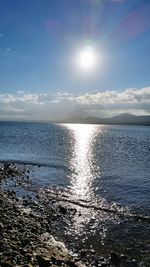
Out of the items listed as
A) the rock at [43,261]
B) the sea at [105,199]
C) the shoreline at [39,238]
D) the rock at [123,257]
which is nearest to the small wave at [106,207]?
the sea at [105,199]

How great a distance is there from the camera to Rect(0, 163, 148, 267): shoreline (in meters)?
16.0

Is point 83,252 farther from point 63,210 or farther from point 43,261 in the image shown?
point 63,210

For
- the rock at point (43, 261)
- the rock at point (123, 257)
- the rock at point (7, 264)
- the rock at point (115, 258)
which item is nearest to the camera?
the rock at point (7, 264)

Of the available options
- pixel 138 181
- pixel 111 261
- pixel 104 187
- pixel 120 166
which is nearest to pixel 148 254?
pixel 111 261

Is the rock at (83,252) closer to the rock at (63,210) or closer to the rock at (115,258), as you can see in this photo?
the rock at (115,258)

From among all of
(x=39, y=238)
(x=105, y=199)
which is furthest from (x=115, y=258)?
(x=105, y=199)

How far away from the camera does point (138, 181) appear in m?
42.5

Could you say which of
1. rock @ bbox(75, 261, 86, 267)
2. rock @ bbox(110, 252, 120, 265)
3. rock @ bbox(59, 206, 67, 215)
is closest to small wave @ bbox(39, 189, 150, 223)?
rock @ bbox(59, 206, 67, 215)

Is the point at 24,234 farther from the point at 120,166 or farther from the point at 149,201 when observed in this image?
the point at 120,166

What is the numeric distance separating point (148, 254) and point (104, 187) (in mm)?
19096

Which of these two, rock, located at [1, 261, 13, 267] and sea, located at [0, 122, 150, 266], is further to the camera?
sea, located at [0, 122, 150, 266]

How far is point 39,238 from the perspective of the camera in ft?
65.5

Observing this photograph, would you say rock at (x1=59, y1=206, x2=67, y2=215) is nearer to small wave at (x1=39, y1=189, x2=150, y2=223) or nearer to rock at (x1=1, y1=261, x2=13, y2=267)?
small wave at (x1=39, y1=189, x2=150, y2=223)

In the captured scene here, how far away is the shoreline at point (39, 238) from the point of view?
16.0 m
